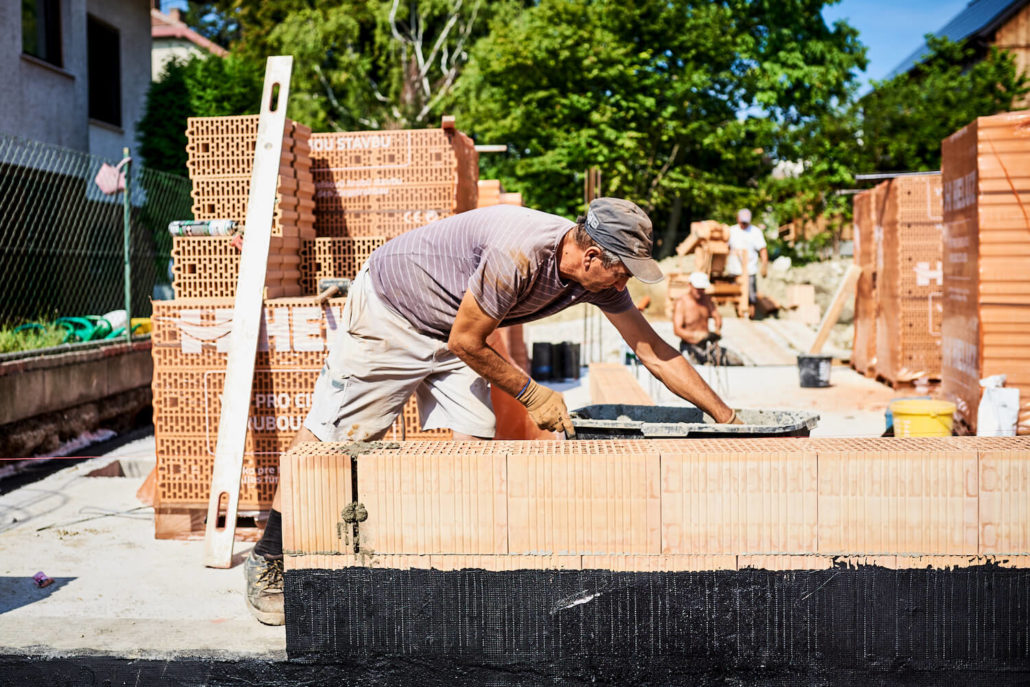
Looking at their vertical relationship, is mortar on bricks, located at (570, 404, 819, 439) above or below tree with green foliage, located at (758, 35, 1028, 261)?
below

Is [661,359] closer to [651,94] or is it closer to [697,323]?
[697,323]

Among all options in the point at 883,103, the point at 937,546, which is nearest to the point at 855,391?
the point at 937,546

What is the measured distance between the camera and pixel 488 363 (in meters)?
3.66

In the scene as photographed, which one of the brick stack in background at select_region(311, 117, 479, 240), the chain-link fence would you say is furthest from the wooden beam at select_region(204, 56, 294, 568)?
the chain-link fence

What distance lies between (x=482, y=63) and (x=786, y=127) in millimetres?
10025

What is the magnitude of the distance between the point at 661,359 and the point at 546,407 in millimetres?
674

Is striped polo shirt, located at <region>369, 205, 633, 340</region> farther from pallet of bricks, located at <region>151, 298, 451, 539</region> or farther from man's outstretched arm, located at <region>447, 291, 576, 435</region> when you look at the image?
pallet of bricks, located at <region>151, 298, 451, 539</region>

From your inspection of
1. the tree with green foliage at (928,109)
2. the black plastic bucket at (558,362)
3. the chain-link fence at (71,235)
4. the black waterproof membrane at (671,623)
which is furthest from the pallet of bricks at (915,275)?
the tree with green foliage at (928,109)

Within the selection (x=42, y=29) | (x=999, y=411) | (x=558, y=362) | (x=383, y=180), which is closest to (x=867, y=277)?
(x=558, y=362)

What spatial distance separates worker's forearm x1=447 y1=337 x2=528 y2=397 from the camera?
11.9 feet

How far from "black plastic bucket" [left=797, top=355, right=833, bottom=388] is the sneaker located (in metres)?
9.64

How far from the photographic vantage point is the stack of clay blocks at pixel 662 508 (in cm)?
316

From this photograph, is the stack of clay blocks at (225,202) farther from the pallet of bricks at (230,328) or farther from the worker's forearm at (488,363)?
the worker's forearm at (488,363)

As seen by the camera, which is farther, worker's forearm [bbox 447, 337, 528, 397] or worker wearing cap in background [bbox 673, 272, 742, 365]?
worker wearing cap in background [bbox 673, 272, 742, 365]
